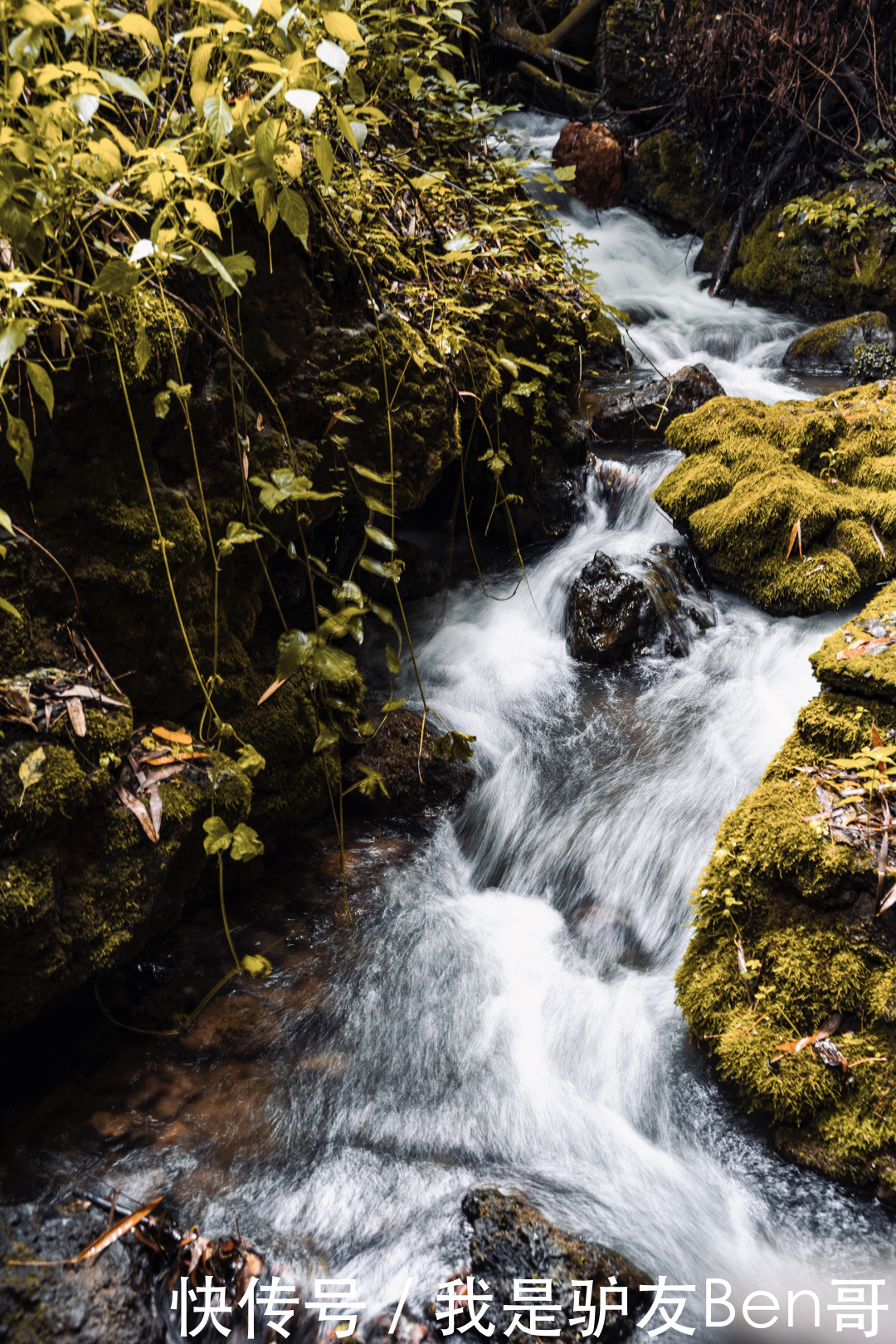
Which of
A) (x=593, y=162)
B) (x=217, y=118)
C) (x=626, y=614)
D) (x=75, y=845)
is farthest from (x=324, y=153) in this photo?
(x=593, y=162)

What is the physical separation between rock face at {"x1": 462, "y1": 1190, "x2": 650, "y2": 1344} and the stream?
87 millimetres

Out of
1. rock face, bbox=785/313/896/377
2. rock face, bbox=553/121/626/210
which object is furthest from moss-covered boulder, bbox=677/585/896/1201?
rock face, bbox=553/121/626/210

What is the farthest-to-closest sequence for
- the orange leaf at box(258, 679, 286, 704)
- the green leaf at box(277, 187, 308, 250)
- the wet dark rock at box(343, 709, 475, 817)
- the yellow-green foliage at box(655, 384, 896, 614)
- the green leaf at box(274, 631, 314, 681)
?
the yellow-green foliage at box(655, 384, 896, 614) < the wet dark rock at box(343, 709, 475, 817) < the orange leaf at box(258, 679, 286, 704) < the green leaf at box(274, 631, 314, 681) < the green leaf at box(277, 187, 308, 250)

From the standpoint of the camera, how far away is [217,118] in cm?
203

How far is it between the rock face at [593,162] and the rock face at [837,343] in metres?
4.68

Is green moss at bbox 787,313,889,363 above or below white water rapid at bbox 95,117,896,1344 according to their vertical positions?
above

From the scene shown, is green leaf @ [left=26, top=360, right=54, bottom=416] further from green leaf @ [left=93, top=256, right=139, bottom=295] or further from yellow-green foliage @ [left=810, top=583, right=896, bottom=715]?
yellow-green foliage @ [left=810, top=583, right=896, bottom=715]

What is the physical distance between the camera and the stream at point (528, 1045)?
7.73 ft

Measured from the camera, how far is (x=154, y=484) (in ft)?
9.16

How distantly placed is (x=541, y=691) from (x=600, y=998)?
1952 mm

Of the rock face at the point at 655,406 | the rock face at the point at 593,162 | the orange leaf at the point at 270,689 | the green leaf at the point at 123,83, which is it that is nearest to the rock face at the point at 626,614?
the rock face at the point at 655,406

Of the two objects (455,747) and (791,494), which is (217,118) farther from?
(791,494)

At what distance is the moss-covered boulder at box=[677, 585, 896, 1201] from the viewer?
244cm

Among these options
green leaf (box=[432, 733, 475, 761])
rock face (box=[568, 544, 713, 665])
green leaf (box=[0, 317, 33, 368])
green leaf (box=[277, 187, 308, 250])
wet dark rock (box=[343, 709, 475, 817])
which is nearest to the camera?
green leaf (box=[0, 317, 33, 368])
